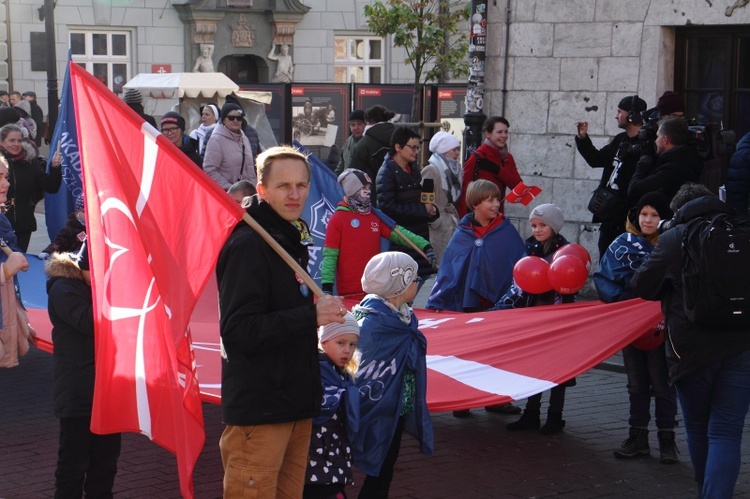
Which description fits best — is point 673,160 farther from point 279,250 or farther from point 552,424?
point 279,250

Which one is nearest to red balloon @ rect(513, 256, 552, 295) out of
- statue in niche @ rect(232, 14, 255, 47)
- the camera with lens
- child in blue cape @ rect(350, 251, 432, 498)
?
the camera with lens

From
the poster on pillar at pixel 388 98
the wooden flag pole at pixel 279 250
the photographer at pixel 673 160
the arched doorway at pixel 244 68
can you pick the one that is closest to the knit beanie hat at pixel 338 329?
the wooden flag pole at pixel 279 250

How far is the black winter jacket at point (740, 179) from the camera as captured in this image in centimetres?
853

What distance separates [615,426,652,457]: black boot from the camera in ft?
22.9

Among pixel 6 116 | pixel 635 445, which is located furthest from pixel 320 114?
pixel 635 445

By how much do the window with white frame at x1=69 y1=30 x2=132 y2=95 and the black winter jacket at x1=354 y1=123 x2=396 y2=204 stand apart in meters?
22.5

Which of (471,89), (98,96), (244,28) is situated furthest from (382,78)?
(98,96)

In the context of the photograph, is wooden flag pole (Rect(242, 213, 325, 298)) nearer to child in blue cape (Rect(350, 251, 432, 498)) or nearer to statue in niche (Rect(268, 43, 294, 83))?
child in blue cape (Rect(350, 251, 432, 498))

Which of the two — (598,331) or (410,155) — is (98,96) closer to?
(598,331)

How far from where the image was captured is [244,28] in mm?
33844

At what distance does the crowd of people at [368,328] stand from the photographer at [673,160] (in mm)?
13

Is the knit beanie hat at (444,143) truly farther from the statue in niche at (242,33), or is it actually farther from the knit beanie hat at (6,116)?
the statue in niche at (242,33)

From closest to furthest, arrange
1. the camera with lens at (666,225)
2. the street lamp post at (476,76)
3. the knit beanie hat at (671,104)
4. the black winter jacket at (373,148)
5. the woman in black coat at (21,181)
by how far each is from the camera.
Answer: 1. the camera with lens at (666,225)
2. the knit beanie hat at (671,104)
3. the woman in black coat at (21,181)
4. the black winter jacket at (373,148)
5. the street lamp post at (476,76)

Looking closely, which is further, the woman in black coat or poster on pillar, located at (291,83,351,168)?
poster on pillar, located at (291,83,351,168)
